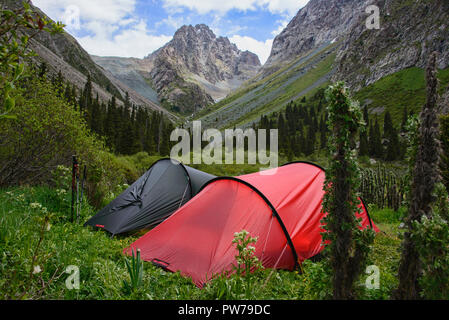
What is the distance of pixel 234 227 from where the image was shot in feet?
17.0

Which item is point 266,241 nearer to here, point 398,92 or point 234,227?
point 234,227

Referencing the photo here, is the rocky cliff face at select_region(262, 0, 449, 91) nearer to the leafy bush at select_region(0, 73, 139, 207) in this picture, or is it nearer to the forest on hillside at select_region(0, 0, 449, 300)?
the leafy bush at select_region(0, 73, 139, 207)

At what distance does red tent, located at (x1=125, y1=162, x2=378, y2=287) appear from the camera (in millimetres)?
4867

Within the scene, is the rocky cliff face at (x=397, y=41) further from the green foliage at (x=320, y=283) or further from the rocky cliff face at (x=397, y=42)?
the green foliage at (x=320, y=283)

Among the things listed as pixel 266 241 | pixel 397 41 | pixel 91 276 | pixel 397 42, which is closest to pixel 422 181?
pixel 266 241

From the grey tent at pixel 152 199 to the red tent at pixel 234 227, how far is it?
67.6 inches

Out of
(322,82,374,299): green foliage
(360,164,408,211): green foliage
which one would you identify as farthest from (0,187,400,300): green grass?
(360,164,408,211): green foliage

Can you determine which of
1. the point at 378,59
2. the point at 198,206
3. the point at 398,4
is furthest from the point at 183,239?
the point at 398,4

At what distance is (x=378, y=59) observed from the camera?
87438 mm

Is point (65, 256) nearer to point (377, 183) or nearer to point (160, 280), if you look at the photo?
point (160, 280)

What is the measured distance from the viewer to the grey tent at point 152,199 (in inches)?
285

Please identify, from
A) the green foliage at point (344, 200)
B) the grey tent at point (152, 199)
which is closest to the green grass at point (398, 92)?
the grey tent at point (152, 199)

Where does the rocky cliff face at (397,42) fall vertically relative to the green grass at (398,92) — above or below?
above

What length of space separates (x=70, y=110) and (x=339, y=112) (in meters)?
9.41
